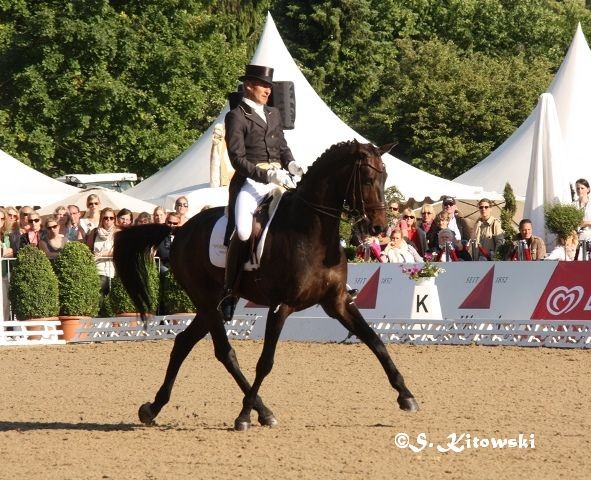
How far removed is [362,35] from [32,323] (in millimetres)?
39846

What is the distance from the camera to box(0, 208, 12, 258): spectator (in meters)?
23.0

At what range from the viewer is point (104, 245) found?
918 inches

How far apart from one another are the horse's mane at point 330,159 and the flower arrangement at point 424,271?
827cm

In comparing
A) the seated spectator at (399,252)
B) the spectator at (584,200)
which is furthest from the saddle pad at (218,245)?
the spectator at (584,200)

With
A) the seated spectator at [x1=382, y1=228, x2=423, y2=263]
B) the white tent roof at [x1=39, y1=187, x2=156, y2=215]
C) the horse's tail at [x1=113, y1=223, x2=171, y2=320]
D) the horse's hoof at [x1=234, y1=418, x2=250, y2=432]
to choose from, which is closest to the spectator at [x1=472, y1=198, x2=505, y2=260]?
the seated spectator at [x1=382, y1=228, x2=423, y2=263]

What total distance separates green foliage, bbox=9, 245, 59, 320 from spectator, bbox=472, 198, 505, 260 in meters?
6.60

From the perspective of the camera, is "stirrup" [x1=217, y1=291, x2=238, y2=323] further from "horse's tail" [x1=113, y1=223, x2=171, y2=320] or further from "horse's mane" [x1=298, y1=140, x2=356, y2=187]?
"horse's mane" [x1=298, y1=140, x2=356, y2=187]

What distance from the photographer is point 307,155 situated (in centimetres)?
2942

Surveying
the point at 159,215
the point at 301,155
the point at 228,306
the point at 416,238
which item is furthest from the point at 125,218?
the point at 228,306

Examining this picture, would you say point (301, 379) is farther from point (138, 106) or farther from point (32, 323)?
point (138, 106)

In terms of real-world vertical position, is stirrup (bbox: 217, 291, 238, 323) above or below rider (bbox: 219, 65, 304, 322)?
below

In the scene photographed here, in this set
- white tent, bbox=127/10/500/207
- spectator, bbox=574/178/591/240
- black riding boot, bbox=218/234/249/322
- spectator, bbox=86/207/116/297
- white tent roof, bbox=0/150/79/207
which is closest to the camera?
black riding boot, bbox=218/234/249/322

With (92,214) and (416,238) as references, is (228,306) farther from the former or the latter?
(92,214)

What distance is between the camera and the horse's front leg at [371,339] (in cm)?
1161
